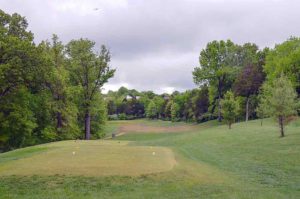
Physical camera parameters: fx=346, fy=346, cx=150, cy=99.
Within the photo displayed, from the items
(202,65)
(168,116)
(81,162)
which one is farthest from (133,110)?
(81,162)

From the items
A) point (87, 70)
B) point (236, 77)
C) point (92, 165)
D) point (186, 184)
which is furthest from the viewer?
point (236, 77)

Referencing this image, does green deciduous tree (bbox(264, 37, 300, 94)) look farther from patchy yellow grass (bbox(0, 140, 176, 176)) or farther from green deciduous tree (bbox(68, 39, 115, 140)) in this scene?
patchy yellow grass (bbox(0, 140, 176, 176))

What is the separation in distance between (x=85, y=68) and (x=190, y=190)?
38.1m

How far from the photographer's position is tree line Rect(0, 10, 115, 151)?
3066cm

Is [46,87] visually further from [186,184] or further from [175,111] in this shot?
[175,111]

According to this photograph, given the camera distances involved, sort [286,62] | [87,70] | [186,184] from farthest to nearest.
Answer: [286,62] → [87,70] → [186,184]

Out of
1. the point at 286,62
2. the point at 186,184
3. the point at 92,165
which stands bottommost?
the point at 186,184

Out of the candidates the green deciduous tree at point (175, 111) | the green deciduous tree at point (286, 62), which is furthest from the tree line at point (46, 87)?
the green deciduous tree at point (175, 111)

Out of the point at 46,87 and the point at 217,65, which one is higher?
the point at 217,65

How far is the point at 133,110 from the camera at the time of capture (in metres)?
143

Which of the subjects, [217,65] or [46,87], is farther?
[217,65]

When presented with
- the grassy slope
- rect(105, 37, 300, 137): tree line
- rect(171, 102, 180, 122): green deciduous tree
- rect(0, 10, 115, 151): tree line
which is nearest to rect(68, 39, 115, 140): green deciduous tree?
rect(0, 10, 115, 151): tree line

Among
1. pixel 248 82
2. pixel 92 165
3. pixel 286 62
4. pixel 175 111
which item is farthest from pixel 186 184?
pixel 175 111

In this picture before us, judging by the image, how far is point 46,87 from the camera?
43.6 metres
